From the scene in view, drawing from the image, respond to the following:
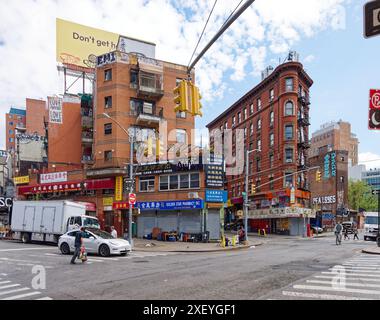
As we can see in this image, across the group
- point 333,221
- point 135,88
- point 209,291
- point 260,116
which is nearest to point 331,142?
point 333,221

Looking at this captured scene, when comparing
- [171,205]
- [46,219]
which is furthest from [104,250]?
[171,205]

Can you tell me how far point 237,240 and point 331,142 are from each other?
318ft

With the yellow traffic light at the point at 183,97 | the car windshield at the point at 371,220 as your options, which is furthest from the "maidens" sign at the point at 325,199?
the yellow traffic light at the point at 183,97

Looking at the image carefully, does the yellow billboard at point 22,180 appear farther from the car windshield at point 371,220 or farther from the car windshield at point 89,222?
the car windshield at point 371,220

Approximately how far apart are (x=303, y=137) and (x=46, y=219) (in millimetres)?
39990

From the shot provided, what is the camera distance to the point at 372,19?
21.3ft

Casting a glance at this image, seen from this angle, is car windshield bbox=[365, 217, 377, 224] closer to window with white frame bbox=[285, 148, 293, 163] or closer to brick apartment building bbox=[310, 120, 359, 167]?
window with white frame bbox=[285, 148, 293, 163]

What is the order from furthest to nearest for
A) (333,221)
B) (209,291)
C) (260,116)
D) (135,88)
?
(333,221)
(260,116)
(135,88)
(209,291)

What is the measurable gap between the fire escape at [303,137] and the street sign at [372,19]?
4873 centimetres

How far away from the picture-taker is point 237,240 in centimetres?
3291

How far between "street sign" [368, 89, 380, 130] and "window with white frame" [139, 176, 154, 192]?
91.3 feet

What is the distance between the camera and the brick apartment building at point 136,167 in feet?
114

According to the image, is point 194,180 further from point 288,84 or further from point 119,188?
point 288,84
